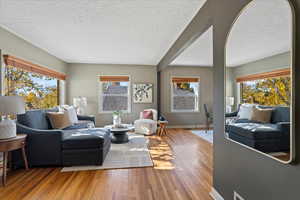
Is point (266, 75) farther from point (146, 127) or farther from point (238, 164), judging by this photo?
point (146, 127)

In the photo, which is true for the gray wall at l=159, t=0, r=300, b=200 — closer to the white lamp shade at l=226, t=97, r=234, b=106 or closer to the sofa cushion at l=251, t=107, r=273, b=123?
the white lamp shade at l=226, t=97, r=234, b=106

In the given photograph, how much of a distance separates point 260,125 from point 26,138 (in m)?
3.31

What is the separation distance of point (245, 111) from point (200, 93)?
4.90 m

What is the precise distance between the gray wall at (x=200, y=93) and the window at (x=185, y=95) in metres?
0.17

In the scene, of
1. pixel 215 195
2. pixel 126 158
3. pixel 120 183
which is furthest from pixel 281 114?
pixel 126 158

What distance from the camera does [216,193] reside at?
5.70ft

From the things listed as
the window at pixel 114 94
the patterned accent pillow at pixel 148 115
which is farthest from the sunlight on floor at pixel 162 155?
the window at pixel 114 94

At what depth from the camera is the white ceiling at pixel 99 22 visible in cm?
212

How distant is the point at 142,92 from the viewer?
5.95m

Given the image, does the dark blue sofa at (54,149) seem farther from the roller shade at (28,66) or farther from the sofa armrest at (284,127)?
the sofa armrest at (284,127)

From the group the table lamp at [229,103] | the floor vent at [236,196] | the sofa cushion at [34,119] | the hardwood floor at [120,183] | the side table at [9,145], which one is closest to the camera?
the floor vent at [236,196]

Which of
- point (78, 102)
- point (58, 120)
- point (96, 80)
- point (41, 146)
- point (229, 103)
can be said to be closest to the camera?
point (229, 103)

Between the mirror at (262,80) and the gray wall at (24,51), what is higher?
the gray wall at (24,51)

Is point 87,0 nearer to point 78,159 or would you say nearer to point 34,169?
point 78,159
